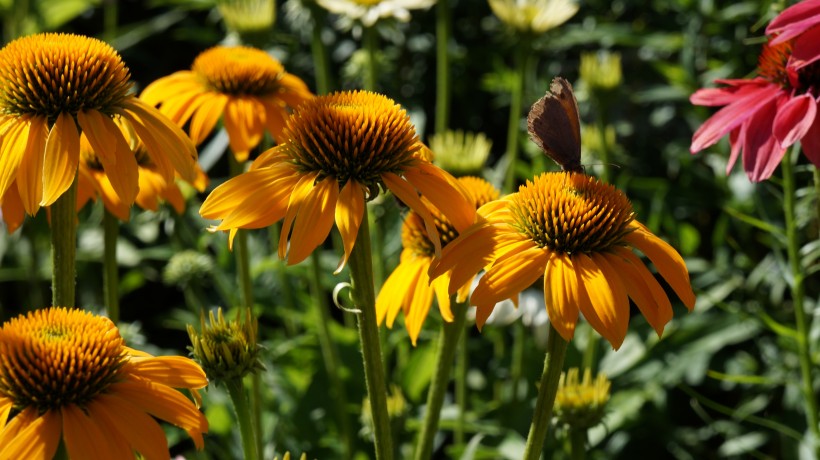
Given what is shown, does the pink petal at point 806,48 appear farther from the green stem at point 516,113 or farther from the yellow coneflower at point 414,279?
the green stem at point 516,113

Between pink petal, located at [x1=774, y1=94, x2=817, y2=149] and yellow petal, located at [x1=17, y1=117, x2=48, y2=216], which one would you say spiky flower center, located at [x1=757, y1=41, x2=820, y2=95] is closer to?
pink petal, located at [x1=774, y1=94, x2=817, y2=149]

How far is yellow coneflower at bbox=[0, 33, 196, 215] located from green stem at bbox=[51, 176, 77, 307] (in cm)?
4

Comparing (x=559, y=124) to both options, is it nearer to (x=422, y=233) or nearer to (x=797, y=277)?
(x=422, y=233)

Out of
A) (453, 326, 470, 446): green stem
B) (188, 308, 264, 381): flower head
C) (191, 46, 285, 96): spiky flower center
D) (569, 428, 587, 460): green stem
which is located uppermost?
(191, 46, 285, 96): spiky flower center

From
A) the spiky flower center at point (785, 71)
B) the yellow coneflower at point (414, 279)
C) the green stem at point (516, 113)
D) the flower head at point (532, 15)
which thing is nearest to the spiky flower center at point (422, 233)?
the yellow coneflower at point (414, 279)

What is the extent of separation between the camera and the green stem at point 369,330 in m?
1.05

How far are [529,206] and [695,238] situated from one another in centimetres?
144

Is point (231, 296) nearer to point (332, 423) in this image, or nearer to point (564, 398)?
point (332, 423)

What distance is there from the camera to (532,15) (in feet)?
7.19

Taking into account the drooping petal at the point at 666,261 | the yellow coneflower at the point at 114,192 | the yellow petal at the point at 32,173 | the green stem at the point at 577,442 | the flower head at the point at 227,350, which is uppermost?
the yellow petal at the point at 32,173

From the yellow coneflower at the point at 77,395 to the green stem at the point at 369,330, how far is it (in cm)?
17

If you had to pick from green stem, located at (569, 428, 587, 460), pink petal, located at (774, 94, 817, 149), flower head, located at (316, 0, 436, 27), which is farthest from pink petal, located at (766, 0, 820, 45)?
flower head, located at (316, 0, 436, 27)

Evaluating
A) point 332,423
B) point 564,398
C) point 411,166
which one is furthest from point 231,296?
point 411,166

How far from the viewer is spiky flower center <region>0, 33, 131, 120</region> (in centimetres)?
114
